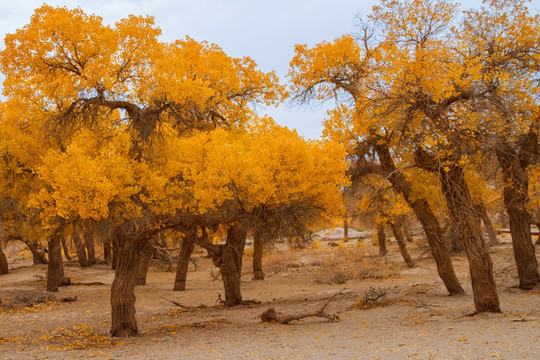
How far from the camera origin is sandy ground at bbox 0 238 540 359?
6.62m

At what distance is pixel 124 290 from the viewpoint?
31.0 ft

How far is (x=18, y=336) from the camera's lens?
32.6 feet

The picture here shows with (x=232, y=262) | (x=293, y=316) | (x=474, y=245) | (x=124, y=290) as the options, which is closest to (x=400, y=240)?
(x=232, y=262)

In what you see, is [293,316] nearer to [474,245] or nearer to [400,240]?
[474,245]

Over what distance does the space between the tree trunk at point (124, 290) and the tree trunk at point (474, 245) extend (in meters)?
6.40

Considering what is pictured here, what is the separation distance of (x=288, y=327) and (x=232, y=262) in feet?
13.9

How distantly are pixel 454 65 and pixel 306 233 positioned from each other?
534cm

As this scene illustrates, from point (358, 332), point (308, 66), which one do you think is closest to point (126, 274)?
point (358, 332)

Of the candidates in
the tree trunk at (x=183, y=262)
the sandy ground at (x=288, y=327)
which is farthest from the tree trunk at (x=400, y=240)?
the tree trunk at (x=183, y=262)

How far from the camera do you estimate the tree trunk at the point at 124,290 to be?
941cm

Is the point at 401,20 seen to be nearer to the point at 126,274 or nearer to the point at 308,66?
the point at 308,66

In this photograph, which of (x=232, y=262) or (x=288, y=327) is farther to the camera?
(x=232, y=262)

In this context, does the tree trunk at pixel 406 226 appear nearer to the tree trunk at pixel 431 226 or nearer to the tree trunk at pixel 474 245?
the tree trunk at pixel 431 226

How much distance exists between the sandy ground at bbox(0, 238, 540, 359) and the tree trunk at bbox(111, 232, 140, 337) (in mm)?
329
